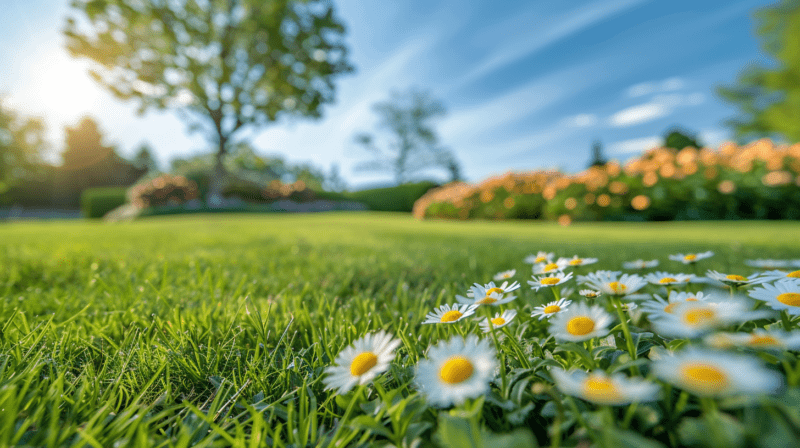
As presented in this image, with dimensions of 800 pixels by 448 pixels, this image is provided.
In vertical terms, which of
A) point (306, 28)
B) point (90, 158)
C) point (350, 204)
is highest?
point (306, 28)

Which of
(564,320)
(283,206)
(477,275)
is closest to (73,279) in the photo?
(477,275)

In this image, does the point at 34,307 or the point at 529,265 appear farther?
the point at 529,265

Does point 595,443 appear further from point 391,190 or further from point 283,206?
point 391,190

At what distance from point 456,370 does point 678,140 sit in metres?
14.8

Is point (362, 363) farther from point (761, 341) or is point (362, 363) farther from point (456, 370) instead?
point (761, 341)

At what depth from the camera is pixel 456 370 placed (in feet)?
1.68

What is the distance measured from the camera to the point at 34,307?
3.95 ft

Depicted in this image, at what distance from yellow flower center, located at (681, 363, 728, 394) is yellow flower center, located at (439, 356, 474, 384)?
0.82 ft

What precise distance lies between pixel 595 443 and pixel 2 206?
37769mm

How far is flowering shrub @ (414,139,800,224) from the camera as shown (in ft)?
19.5

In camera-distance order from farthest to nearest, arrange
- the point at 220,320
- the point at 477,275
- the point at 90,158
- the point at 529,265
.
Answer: the point at 90,158 → the point at 529,265 → the point at 477,275 → the point at 220,320

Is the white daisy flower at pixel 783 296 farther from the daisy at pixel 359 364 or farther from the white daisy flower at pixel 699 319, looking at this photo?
the daisy at pixel 359 364

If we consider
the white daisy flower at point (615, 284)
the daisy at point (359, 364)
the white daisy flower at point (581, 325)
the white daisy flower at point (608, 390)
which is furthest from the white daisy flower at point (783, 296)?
the daisy at point (359, 364)

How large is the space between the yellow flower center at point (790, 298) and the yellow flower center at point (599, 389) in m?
0.45
